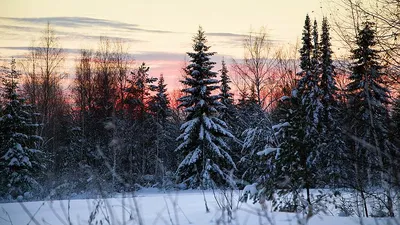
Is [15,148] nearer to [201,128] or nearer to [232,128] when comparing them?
[201,128]

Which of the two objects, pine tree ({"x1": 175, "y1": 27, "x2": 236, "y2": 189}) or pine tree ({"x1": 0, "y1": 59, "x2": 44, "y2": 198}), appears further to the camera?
pine tree ({"x1": 175, "y1": 27, "x2": 236, "y2": 189})

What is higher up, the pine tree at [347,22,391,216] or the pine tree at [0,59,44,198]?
the pine tree at [347,22,391,216]

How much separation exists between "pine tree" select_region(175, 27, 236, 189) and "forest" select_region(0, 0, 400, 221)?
0.26ft

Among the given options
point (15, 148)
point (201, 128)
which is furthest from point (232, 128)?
point (15, 148)

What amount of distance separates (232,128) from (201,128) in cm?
842

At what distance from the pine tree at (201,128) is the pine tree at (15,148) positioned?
847 centimetres

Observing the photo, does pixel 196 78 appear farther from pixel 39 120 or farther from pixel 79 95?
pixel 79 95

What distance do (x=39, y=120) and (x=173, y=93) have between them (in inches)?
956

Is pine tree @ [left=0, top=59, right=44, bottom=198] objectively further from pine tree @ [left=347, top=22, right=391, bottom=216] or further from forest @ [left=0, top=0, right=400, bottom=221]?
pine tree @ [left=347, top=22, right=391, bottom=216]

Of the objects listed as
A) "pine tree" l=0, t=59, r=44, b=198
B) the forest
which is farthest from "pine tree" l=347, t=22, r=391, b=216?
"pine tree" l=0, t=59, r=44, b=198

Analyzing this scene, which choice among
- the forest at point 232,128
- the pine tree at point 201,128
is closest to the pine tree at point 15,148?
the forest at point 232,128

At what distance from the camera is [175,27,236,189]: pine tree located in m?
23.5

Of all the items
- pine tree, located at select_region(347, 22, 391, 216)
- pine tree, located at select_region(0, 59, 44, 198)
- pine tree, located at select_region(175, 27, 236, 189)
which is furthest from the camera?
pine tree, located at select_region(175, 27, 236, 189)

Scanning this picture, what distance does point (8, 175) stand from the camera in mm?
20453
